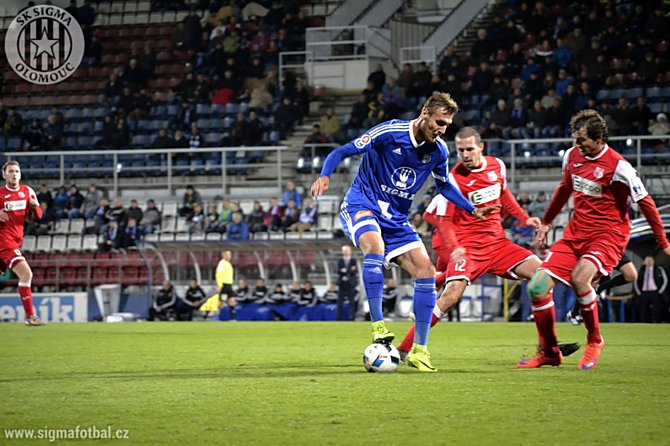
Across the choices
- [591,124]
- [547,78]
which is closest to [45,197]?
[547,78]

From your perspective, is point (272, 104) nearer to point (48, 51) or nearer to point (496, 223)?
point (48, 51)

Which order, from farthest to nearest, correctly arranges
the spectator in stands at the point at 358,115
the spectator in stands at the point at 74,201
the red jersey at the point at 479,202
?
the spectator in stands at the point at 358,115 < the spectator in stands at the point at 74,201 < the red jersey at the point at 479,202

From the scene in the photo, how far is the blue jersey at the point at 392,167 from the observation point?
8664 mm

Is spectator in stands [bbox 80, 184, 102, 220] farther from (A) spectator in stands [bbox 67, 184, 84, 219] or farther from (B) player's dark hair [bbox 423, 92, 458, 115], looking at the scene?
(B) player's dark hair [bbox 423, 92, 458, 115]

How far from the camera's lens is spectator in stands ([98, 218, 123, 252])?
83.1ft

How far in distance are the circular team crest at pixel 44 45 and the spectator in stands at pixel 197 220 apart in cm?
867

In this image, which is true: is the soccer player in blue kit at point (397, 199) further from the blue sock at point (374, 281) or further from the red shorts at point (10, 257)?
the red shorts at point (10, 257)

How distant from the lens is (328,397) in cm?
663

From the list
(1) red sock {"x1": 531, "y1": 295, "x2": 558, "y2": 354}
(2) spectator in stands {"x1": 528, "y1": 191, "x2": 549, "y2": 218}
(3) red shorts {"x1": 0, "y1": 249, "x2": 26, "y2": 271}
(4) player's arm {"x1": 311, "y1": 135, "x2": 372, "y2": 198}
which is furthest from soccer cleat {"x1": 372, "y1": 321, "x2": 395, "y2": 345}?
(2) spectator in stands {"x1": 528, "y1": 191, "x2": 549, "y2": 218}

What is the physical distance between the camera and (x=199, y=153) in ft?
96.1

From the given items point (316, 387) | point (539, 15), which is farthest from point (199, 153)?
point (316, 387)

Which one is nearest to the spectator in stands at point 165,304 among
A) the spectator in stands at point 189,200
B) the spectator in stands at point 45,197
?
the spectator in stands at point 189,200

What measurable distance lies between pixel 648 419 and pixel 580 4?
81.0ft

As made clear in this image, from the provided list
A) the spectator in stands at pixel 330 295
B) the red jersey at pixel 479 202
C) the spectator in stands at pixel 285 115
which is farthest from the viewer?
the spectator in stands at pixel 285 115
